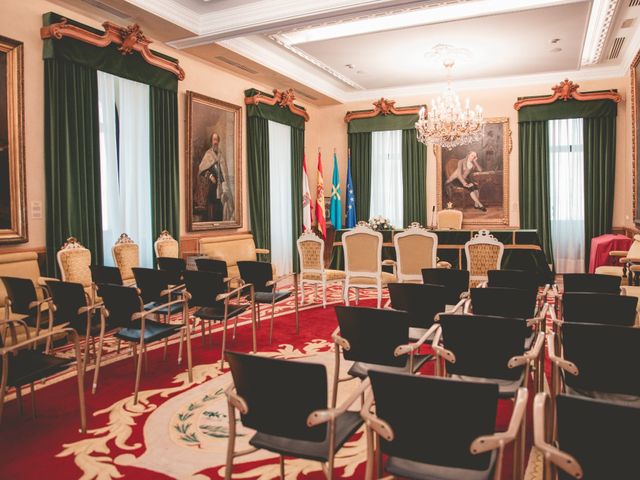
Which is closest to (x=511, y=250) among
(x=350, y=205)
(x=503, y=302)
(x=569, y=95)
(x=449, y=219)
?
(x=449, y=219)

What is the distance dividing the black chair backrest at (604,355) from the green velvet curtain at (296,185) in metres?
8.12

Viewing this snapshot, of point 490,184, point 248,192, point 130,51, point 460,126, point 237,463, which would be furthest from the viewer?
point 490,184

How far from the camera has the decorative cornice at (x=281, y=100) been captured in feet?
29.9

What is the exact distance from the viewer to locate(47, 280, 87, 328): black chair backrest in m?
3.66

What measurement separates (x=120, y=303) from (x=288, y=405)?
2.31m

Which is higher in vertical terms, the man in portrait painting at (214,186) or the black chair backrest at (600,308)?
the man in portrait painting at (214,186)

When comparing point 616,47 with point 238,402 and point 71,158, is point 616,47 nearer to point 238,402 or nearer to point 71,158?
point 71,158

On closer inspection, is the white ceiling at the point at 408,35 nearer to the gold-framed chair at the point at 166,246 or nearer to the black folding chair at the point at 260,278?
the gold-framed chair at the point at 166,246

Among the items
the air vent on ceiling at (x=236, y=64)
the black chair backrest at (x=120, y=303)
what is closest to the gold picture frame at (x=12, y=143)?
the black chair backrest at (x=120, y=303)

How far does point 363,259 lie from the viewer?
6543 mm

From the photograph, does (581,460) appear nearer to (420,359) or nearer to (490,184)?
(420,359)

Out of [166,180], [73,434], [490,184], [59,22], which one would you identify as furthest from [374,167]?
[73,434]

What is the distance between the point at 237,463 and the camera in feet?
9.20

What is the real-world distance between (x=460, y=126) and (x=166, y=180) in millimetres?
4845
